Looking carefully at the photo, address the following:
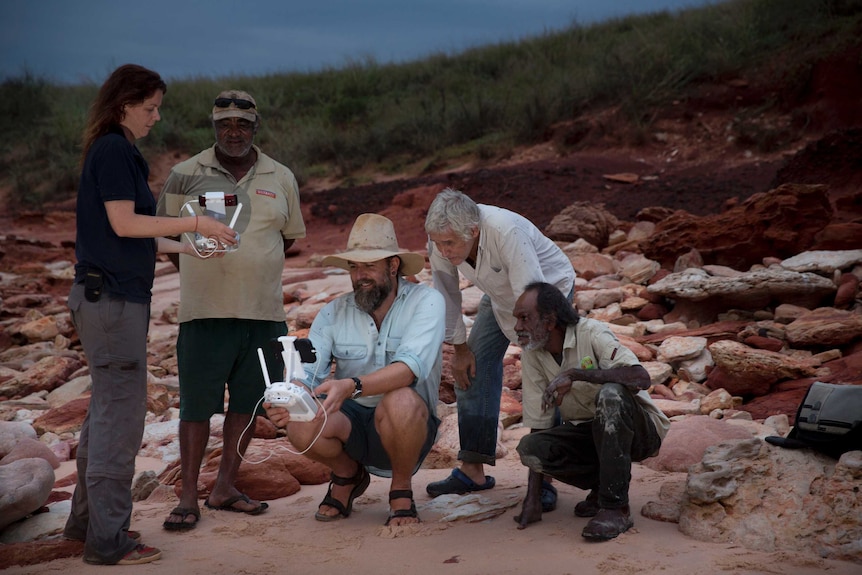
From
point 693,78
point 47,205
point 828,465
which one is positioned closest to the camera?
point 828,465

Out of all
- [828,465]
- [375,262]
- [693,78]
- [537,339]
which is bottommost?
[828,465]

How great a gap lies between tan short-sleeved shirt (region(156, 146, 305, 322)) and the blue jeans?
3.52 feet

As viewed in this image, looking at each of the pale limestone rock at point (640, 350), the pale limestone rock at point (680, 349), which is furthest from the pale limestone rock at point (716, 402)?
the pale limestone rock at point (640, 350)

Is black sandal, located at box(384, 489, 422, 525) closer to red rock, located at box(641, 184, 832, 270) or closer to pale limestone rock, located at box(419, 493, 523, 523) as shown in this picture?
pale limestone rock, located at box(419, 493, 523, 523)

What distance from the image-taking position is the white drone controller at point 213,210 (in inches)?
169

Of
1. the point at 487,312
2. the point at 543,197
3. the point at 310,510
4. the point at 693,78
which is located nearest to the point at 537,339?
the point at 487,312

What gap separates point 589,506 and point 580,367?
0.68 meters

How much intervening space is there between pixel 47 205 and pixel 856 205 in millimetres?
19855

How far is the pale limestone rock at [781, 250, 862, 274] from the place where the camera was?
857 centimetres

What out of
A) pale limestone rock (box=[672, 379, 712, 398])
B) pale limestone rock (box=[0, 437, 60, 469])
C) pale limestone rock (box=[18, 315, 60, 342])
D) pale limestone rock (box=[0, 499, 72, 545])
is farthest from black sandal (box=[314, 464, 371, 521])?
pale limestone rock (box=[18, 315, 60, 342])

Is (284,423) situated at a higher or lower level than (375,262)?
lower

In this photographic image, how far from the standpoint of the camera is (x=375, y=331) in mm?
4641

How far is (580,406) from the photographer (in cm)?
430

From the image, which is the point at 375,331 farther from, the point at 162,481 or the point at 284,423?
the point at 162,481
